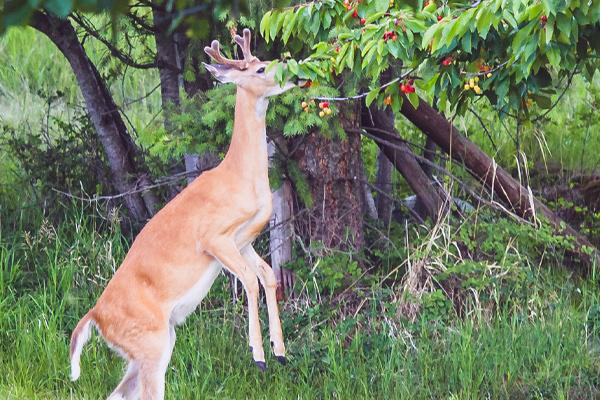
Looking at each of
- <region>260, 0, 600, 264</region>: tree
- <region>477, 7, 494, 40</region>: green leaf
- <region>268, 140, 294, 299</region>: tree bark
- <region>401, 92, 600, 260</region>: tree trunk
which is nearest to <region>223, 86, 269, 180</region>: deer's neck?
<region>260, 0, 600, 264</region>: tree

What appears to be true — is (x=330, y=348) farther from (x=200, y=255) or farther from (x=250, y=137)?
(x=250, y=137)

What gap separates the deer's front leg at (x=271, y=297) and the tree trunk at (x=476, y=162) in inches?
110

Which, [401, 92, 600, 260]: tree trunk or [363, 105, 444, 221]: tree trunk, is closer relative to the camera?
[401, 92, 600, 260]: tree trunk

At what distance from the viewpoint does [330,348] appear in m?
6.98

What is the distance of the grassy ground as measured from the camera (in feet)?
22.4

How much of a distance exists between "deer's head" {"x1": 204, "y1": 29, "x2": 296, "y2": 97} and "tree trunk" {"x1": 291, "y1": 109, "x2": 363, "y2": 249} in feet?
6.84

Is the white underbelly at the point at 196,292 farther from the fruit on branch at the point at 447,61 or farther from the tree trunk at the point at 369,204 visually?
the tree trunk at the point at 369,204

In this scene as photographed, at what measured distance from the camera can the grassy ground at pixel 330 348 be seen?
6832 mm

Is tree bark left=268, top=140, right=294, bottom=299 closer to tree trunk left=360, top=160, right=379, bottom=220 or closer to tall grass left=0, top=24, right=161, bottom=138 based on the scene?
tree trunk left=360, top=160, right=379, bottom=220

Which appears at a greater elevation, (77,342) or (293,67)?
(293,67)

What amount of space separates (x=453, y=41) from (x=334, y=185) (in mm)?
2583

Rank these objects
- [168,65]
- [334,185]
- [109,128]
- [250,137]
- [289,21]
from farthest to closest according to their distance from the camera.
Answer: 1. [109,128]
2. [168,65]
3. [334,185]
4. [289,21]
5. [250,137]

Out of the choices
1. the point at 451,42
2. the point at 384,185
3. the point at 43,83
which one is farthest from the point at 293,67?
the point at 43,83

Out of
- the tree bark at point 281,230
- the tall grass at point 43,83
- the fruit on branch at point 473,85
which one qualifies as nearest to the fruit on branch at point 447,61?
the fruit on branch at point 473,85
